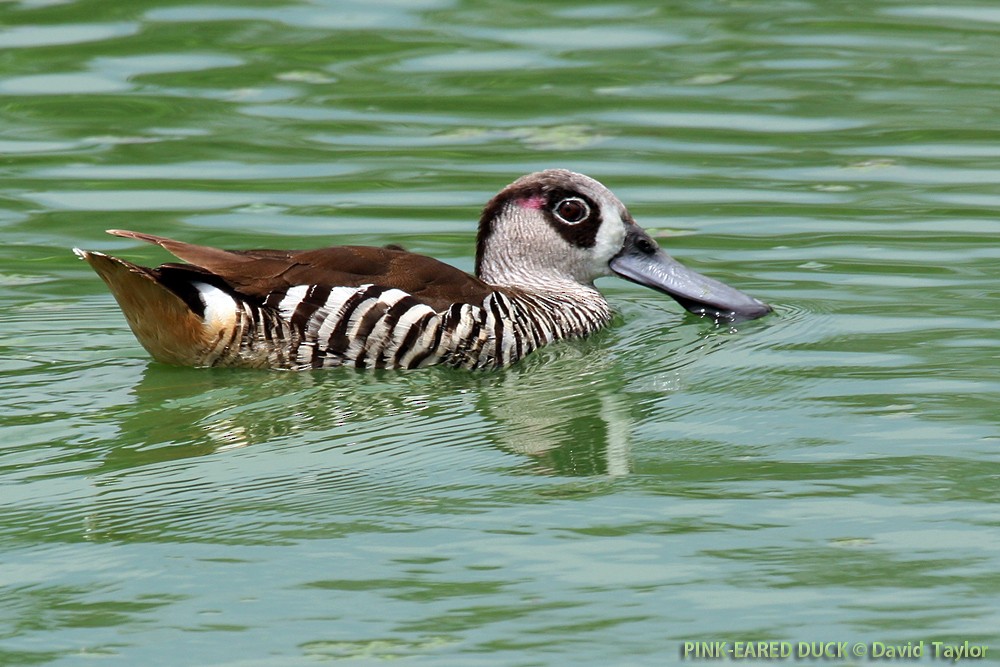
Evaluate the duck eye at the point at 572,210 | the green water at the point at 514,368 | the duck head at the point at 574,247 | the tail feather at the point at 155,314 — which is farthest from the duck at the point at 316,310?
the duck eye at the point at 572,210

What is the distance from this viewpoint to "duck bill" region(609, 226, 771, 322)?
30.1ft

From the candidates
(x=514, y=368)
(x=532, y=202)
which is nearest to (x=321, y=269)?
(x=514, y=368)

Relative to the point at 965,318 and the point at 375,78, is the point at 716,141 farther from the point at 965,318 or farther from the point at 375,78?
the point at 965,318

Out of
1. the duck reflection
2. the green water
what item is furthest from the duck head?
the duck reflection

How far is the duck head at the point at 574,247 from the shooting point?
9.23m

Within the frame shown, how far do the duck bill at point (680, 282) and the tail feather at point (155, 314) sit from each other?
7.87 ft

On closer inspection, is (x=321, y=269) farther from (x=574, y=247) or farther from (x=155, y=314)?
(x=574, y=247)

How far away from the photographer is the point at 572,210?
30.5 ft

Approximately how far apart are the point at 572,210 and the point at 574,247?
215 mm

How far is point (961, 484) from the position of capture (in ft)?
21.5

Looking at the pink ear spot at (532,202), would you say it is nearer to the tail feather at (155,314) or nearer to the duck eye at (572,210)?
the duck eye at (572,210)

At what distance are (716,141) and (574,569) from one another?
717 centimetres

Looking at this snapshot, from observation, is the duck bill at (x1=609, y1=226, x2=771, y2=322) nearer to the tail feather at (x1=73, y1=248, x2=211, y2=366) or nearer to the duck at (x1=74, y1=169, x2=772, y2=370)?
the duck at (x1=74, y1=169, x2=772, y2=370)

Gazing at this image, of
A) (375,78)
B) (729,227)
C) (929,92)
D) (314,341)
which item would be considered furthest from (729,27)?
(314,341)
